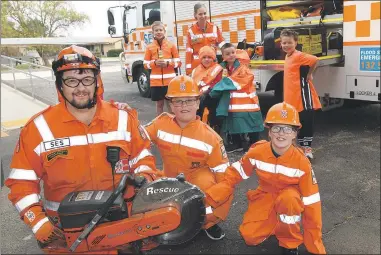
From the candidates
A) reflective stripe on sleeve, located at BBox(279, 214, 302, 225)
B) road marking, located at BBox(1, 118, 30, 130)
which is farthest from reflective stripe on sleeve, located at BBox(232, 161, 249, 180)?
road marking, located at BBox(1, 118, 30, 130)

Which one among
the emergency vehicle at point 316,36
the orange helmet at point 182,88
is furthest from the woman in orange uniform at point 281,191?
the emergency vehicle at point 316,36

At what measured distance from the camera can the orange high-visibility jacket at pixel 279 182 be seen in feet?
8.71

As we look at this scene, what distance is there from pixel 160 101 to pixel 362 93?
3261 mm

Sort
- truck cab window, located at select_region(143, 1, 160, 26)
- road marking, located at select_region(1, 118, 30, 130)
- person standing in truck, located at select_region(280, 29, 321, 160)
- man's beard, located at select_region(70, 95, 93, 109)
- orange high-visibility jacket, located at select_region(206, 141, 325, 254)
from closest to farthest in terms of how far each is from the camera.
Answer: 1. man's beard, located at select_region(70, 95, 93, 109)
2. orange high-visibility jacket, located at select_region(206, 141, 325, 254)
3. person standing in truck, located at select_region(280, 29, 321, 160)
4. road marking, located at select_region(1, 118, 30, 130)
5. truck cab window, located at select_region(143, 1, 160, 26)

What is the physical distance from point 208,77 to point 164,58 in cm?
148

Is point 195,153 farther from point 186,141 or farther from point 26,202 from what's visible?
point 26,202

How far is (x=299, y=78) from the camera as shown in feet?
14.9

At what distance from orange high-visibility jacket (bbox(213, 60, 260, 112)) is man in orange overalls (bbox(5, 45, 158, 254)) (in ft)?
9.28

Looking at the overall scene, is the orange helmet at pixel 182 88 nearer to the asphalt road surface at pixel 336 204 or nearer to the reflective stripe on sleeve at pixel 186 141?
the reflective stripe on sleeve at pixel 186 141

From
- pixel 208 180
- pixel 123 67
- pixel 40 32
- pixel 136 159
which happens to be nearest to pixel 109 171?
pixel 136 159

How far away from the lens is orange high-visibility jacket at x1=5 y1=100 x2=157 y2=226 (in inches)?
82.7

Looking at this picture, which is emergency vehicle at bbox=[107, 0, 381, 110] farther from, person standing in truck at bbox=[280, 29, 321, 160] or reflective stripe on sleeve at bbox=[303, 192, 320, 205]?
reflective stripe on sleeve at bbox=[303, 192, 320, 205]

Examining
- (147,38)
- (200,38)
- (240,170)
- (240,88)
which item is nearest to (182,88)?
(240,170)

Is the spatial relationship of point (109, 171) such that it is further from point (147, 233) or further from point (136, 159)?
point (147, 233)
